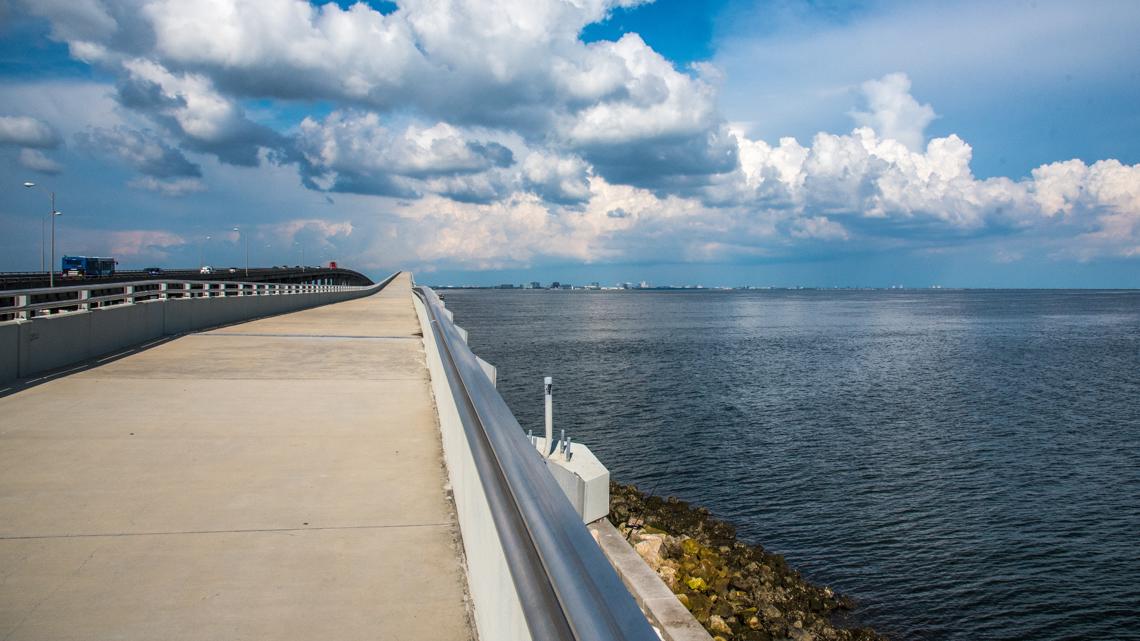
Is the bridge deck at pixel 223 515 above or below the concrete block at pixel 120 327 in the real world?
below

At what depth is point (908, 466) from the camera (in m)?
23.8

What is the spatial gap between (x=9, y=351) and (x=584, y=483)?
28.7 feet

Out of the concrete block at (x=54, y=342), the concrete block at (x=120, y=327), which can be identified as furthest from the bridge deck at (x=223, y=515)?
the concrete block at (x=120, y=327)

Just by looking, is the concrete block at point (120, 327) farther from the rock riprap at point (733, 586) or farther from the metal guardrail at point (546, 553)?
the metal guardrail at point (546, 553)

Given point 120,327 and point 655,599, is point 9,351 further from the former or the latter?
point 655,599

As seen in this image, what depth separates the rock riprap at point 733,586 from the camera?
11914mm

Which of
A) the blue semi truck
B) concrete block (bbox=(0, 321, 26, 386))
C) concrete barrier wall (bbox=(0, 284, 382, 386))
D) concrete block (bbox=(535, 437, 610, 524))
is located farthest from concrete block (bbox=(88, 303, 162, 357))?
the blue semi truck

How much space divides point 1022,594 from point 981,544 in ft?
7.81

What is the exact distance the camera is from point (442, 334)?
28.6 feet

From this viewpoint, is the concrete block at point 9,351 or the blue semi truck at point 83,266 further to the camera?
the blue semi truck at point 83,266

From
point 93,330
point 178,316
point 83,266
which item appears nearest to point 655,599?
point 93,330

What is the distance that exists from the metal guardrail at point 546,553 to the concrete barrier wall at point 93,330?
442 inches

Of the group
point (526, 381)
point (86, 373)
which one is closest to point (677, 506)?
point (86, 373)

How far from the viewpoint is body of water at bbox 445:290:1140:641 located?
1534cm
